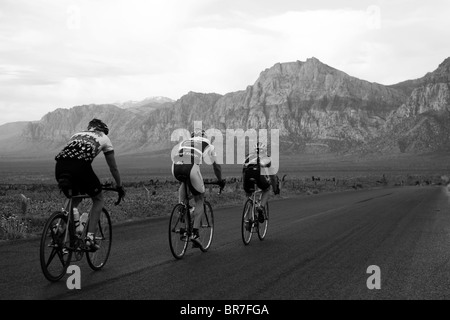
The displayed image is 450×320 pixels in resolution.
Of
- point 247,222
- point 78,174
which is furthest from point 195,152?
point 247,222

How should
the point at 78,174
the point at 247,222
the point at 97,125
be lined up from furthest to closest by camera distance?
the point at 247,222 → the point at 97,125 → the point at 78,174

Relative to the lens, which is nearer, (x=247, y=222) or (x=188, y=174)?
(x=188, y=174)

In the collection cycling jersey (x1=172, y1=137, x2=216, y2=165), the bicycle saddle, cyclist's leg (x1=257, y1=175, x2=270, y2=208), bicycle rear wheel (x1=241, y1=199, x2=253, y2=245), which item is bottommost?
bicycle rear wheel (x1=241, y1=199, x2=253, y2=245)

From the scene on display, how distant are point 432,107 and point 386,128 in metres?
17.0

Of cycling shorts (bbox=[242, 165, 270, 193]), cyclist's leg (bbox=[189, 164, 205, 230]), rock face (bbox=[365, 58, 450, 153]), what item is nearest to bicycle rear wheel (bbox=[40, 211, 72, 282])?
cyclist's leg (bbox=[189, 164, 205, 230])

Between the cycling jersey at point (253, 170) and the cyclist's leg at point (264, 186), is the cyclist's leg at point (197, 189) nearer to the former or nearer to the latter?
the cycling jersey at point (253, 170)

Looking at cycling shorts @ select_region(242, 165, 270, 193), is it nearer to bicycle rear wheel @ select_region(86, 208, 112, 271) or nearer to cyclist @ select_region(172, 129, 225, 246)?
cyclist @ select_region(172, 129, 225, 246)

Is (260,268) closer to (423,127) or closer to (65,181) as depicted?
(65,181)

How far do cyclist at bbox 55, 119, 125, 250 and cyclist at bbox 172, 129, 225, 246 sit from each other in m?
1.66

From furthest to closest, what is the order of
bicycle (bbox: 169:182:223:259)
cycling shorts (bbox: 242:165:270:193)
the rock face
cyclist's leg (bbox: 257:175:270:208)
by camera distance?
the rock face
cyclist's leg (bbox: 257:175:270:208)
cycling shorts (bbox: 242:165:270:193)
bicycle (bbox: 169:182:223:259)

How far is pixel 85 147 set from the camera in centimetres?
747

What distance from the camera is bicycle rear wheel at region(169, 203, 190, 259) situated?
907 centimetres

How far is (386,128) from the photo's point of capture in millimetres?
195250

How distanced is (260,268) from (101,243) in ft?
8.13
